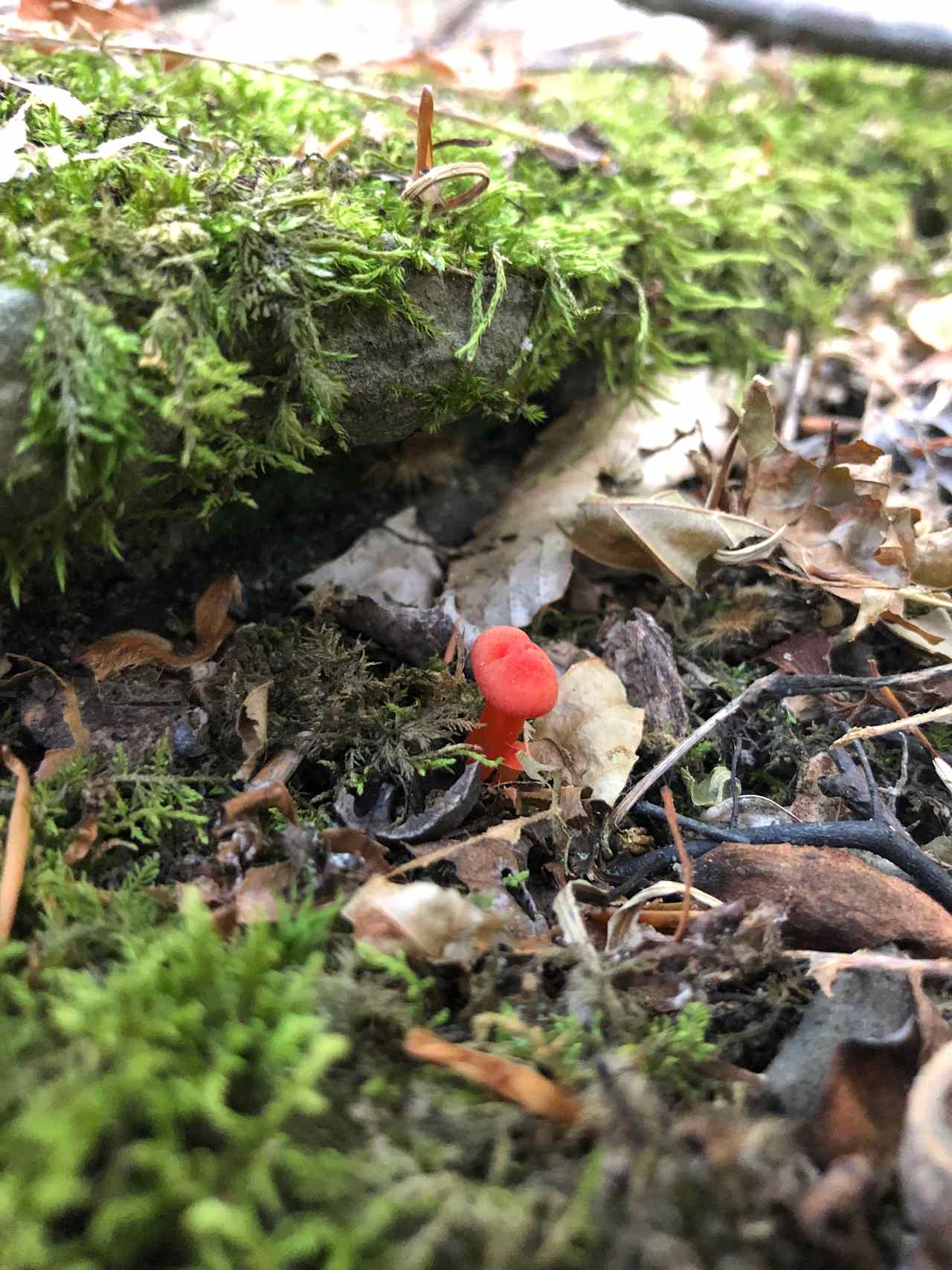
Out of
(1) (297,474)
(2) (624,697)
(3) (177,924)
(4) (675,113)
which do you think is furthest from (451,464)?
(4) (675,113)

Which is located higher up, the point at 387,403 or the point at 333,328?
the point at 333,328

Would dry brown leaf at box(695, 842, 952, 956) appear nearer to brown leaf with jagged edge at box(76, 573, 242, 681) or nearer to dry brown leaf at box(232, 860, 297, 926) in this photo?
dry brown leaf at box(232, 860, 297, 926)

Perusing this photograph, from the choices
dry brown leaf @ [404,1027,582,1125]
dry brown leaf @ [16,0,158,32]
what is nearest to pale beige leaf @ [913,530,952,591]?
dry brown leaf @ [404,1027,582,1125]

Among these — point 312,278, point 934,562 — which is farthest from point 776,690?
point 312,278

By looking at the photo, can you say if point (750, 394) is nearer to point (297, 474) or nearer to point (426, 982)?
point (297, 474)

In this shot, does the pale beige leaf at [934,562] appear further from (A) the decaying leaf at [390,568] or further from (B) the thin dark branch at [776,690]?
(A) the decaying leaf at [390,568]
